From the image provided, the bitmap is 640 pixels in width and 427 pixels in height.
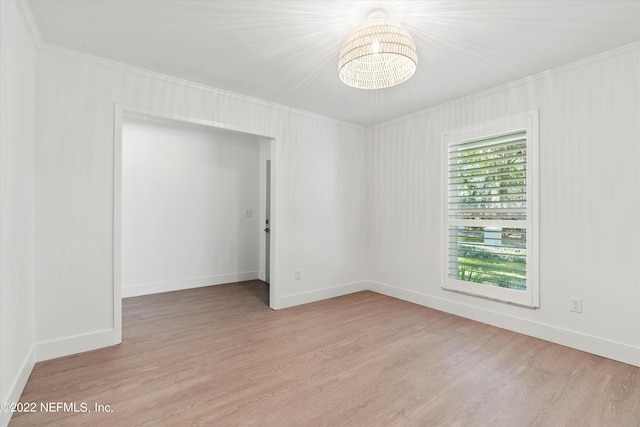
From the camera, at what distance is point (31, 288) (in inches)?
91.1

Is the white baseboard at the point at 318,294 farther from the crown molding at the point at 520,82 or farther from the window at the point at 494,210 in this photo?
the crown molding at the point at 520,82

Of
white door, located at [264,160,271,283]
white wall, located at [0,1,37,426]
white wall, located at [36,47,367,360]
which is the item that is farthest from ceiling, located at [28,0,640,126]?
white door, located at [264,160,271,283]

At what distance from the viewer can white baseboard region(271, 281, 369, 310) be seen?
3804 mm

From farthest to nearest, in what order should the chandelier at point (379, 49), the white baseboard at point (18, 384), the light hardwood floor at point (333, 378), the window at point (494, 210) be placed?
the window at point (494, 210)
the chandelier at point (379, 49)
the light hardwood floor at point (333, 378)
the white baseboard at point (18, 384)

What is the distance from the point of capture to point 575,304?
8.82 feet

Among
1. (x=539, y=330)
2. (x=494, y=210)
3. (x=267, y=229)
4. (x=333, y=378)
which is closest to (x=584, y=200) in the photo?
(x=494, y=210)

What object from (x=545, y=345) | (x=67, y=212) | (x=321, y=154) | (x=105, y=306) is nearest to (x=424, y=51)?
(x=321, y=154)

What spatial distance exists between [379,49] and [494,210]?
2151mm

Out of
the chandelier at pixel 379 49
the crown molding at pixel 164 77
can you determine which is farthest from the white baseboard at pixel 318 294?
the chandelier at pixel 379 49

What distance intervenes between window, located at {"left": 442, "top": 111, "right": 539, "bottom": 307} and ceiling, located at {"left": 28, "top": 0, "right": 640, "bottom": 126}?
59 centimetres

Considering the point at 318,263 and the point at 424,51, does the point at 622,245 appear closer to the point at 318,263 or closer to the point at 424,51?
the point at 424,51

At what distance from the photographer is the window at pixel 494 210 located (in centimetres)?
295

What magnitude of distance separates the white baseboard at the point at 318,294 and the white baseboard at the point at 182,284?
168 centimetres

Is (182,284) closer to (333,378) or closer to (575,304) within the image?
(333,378)
